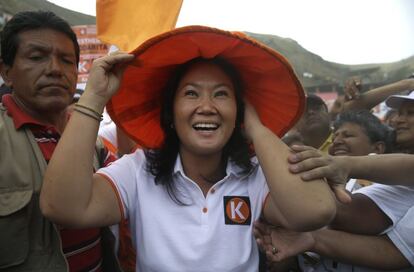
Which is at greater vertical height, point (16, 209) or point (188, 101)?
point (188, 101)

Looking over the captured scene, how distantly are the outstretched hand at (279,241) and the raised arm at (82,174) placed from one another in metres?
0.61

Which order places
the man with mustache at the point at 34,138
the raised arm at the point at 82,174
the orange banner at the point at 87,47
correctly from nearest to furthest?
the raised arm at the point at 82,174 < the man with mustache at the point at 34,138 < the orange banner at the point at 87,47

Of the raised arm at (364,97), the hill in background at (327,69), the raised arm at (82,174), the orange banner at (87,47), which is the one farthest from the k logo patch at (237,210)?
the hill in background at (327,69)

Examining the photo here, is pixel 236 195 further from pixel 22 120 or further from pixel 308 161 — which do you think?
pixel 22 120

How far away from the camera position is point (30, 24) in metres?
1.72

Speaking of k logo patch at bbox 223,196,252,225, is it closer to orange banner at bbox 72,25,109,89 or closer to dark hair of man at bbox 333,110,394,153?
dark hair of man at bbox 333,110,394,153

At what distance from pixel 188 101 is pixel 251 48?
0.36 meters

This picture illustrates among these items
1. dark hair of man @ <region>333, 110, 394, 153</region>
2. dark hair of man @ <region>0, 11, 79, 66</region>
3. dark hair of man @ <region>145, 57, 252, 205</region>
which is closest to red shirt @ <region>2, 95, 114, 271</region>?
dark hair of man @ <region>0, 11, 79, 66</region>

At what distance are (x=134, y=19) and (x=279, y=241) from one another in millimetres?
1235

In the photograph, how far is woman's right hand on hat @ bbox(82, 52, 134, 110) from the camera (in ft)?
4.96

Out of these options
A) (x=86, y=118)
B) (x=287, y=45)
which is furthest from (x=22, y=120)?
(x=287, y=45)

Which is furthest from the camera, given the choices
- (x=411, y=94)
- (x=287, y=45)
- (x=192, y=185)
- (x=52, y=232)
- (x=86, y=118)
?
(x=287, y=45)

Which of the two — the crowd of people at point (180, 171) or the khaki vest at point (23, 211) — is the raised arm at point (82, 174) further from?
the khaki vest at point (23, 211)

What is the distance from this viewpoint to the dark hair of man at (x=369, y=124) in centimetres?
320
